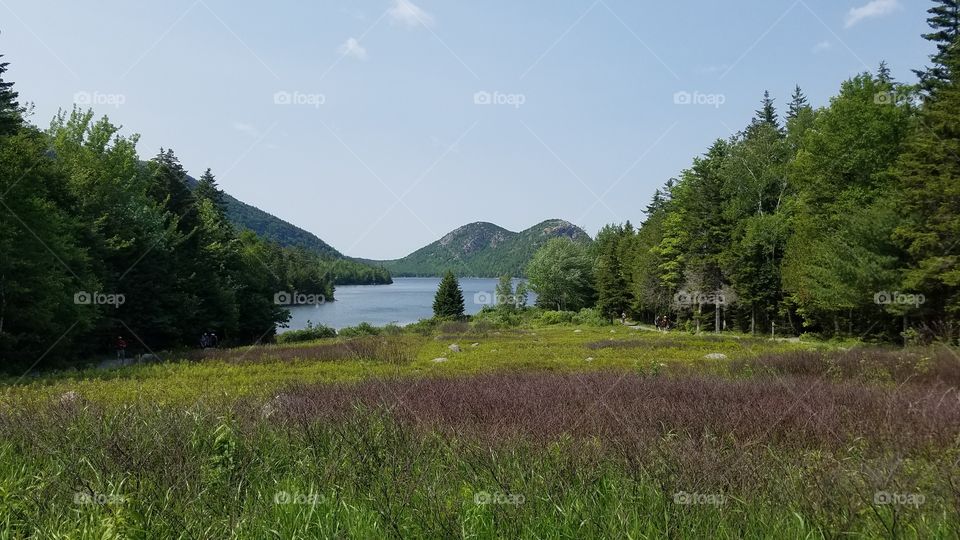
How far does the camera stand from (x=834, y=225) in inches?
1283

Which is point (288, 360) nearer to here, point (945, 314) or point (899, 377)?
point (899, 377)

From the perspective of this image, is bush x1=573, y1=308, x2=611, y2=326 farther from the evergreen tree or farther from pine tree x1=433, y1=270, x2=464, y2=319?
the evergreen tree

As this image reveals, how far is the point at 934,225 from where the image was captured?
22.6 metres

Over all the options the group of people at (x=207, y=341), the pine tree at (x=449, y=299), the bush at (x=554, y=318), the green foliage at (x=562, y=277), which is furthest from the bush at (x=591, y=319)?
the group of people at (x=207, y=341)

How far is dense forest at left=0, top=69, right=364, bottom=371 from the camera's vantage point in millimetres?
20109

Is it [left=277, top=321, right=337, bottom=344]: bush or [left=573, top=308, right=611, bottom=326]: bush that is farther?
[left=573, top=308, right=611, bottom=326]: bush

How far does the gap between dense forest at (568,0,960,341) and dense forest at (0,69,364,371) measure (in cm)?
2697

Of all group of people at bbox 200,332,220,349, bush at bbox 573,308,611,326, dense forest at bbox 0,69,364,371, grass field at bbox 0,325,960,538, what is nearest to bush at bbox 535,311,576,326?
bush at bbox 573,308,611,326

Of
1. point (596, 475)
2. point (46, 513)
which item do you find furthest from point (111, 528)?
point (596, 475)

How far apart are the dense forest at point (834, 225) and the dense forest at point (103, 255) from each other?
88.5 ft

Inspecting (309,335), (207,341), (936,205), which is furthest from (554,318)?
(936,205)

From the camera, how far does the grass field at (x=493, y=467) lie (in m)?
3.58

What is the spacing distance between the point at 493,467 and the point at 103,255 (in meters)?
30.5

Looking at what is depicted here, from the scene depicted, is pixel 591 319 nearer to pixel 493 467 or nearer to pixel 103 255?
pixel 103 255
